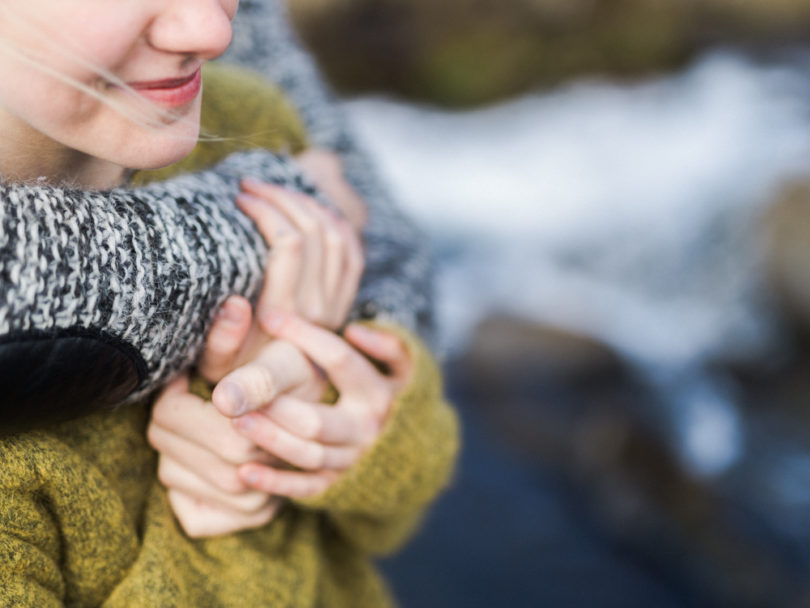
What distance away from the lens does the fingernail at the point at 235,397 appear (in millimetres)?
607

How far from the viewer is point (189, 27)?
555 mm

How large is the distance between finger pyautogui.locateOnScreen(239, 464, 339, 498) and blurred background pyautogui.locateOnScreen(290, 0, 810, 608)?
1.34 ft

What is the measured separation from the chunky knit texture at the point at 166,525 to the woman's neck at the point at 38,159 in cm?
19

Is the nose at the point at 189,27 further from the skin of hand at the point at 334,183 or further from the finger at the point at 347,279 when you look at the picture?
the skin of hand at the point at 334,183

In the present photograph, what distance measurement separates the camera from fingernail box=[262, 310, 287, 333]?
2.39 feet

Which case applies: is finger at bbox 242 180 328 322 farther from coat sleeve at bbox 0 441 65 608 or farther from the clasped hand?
coat sleeve at bbox 0 441 65 608

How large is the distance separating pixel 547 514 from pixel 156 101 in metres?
2.10

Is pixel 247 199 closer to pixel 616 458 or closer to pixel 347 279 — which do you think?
pixel 347 279

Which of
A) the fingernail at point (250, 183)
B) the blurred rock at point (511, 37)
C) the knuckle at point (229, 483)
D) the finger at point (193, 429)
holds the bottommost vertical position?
the blurred rock at point (511, 37)

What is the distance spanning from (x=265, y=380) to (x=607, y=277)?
3.53 metres

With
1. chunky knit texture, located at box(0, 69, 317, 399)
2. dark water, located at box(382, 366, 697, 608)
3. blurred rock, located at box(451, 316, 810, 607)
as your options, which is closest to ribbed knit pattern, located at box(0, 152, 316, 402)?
chunky knit texture, located at box(0, 69, 317, 399)

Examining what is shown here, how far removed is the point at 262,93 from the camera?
1.00 metres

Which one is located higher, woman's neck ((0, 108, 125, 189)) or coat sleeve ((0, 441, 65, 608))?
woman's neck ((0, 108, 125, 189))

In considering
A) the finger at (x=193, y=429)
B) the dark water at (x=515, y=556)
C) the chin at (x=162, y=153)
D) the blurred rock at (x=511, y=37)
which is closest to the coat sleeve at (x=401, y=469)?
the finger at (x=193, y=429)
